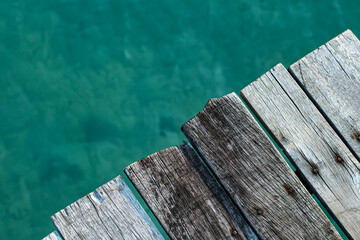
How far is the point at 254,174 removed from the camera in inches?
96.0

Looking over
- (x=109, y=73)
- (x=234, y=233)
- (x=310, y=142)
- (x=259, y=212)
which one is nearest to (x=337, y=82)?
(x=310, y=142)

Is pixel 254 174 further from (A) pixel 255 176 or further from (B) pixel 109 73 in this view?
(B) pixel 109 73

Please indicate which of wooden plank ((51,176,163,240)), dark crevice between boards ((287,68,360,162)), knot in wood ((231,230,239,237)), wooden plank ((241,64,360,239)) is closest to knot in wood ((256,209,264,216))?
knot in wood ((231,230,239,237))

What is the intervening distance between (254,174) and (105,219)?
0.86 m

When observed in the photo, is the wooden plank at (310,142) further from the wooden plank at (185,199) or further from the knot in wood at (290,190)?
the wooden plank at (185,199)

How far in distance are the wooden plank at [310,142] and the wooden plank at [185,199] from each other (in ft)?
1.54

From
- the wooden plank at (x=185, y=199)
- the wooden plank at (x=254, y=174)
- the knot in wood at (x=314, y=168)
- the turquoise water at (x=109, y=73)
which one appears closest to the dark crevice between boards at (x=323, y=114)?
the knot in wood at (x=314, y=168)

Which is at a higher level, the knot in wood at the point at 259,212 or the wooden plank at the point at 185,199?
the wooden plank at the point at 185,199

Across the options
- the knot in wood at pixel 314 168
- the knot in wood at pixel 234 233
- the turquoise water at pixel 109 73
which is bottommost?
the knot in wood at pixel 234 233

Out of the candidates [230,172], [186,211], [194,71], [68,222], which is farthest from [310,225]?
[194,71]

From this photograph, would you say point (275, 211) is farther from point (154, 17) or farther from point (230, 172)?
point (154, 17)

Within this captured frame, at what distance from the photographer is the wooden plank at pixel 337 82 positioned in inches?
100.0

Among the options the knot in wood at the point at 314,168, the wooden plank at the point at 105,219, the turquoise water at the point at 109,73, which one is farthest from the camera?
the turquoise water at the point at 109,73

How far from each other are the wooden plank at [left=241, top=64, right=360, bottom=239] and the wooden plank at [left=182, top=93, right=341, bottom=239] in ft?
0.29
